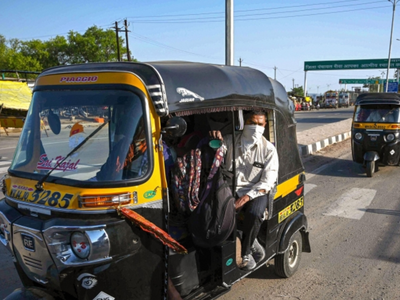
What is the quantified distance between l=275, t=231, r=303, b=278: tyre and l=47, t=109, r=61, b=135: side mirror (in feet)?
8.63

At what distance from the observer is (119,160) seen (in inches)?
95.3

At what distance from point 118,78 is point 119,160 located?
0.55 m

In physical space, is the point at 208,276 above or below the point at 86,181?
below

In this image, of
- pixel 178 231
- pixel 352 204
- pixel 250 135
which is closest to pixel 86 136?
pixel 178 231

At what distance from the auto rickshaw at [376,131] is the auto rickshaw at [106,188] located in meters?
7.64

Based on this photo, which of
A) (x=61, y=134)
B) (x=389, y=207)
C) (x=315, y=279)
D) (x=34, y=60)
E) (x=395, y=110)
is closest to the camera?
(x=61, y=134)

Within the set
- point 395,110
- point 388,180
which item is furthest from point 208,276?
point 395,110

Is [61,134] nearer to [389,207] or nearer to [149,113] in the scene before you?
[149,113]

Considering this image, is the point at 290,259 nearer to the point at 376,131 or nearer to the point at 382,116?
the point at 376,131

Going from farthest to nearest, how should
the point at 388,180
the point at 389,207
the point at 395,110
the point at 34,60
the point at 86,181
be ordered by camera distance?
the point at 34,60, the point at 395,110, the point at 388,180, the point at 389,207, the point at 86,181

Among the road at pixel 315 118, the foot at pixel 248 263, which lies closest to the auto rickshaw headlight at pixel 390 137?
the foot at pixel 248 263

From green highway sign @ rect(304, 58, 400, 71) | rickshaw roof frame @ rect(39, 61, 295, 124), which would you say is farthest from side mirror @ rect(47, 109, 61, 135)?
green highway sign @ rect(304, 58, 400, 71)

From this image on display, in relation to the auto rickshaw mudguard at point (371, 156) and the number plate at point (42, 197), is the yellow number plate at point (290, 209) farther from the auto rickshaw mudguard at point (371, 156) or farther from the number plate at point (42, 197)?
the auto rickshaw mudguard at point (371, 156)

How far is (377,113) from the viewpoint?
32.0 feet
